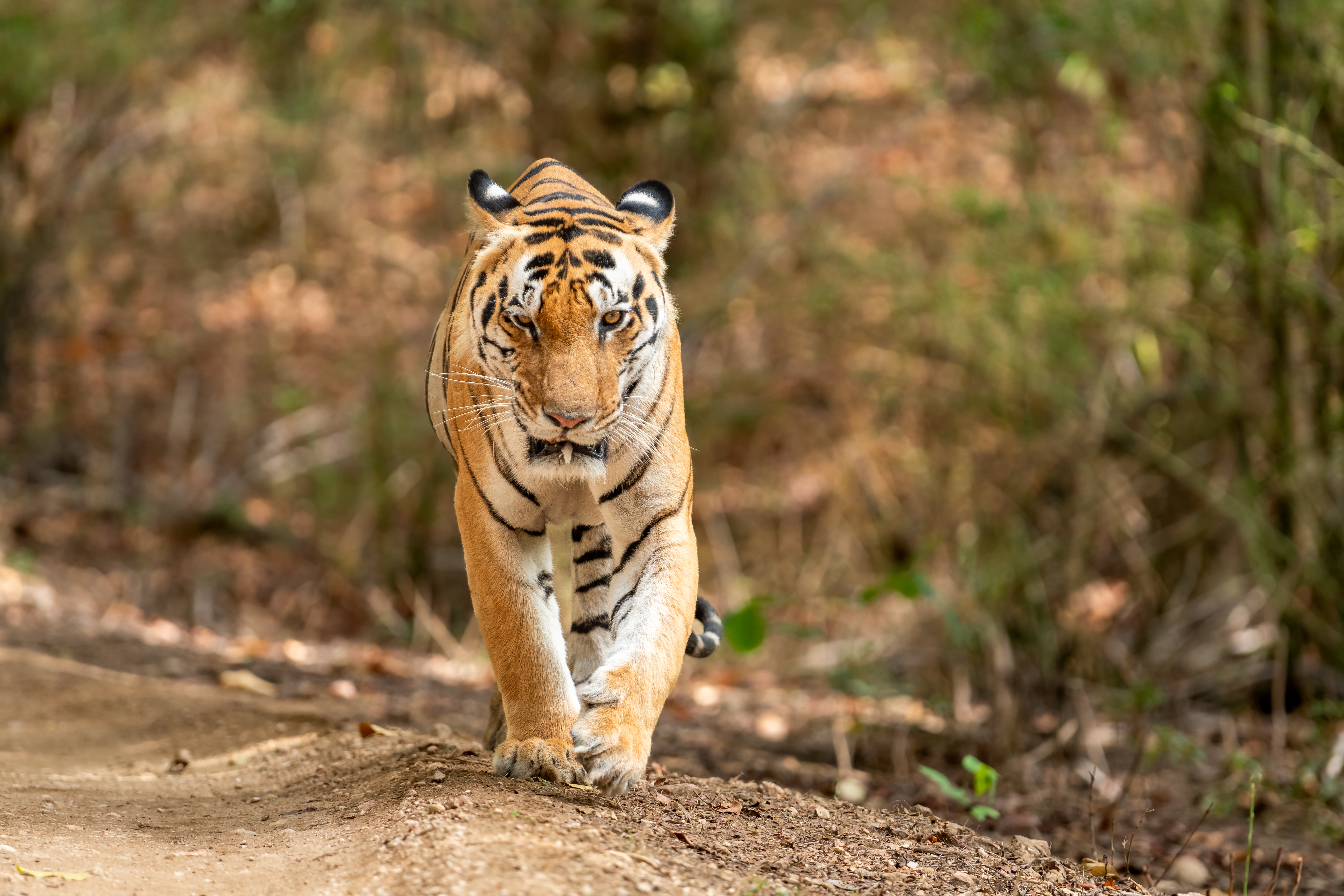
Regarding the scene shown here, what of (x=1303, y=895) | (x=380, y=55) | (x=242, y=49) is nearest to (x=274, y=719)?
(x=1303, y=895)

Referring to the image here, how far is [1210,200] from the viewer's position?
8102 mm

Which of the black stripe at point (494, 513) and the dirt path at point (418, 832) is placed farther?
the black stripe at point (494, 513)

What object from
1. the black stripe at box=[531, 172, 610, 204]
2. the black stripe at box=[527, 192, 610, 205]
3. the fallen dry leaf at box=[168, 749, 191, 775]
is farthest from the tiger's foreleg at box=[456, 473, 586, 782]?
the fallen dry leaf at box=[168, 749, 191, 775]

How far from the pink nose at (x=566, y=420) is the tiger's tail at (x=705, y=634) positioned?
800 mm

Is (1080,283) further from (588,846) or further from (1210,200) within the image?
(588,846)

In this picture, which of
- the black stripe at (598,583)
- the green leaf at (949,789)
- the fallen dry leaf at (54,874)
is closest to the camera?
the fallen dry leaf at (54,874)

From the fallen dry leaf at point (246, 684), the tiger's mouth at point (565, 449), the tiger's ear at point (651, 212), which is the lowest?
the fallen dry leaf at point (246, 684)

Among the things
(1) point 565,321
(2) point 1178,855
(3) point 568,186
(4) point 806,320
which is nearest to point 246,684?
(3) point 568,186

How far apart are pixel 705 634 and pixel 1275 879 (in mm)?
1845

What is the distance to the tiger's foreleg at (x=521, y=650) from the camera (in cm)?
360

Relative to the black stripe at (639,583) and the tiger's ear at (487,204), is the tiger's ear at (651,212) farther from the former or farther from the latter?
the black stripe at (639,583)

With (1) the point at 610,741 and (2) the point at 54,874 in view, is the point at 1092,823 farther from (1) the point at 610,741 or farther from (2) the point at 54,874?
(2) the point at 54,874

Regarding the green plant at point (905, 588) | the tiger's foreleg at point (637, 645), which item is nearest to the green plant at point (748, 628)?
the green plant at point (905, 588)

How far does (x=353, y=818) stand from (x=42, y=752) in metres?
2.11
